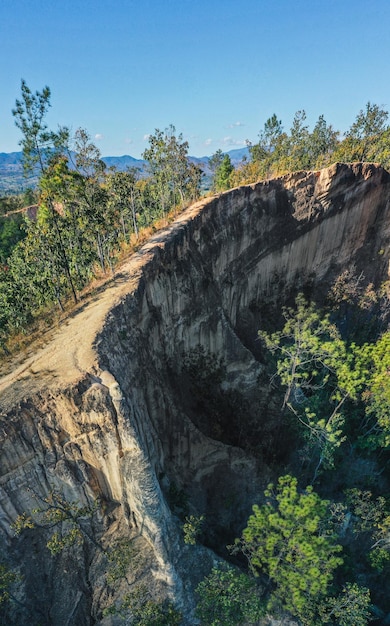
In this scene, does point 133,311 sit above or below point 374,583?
above

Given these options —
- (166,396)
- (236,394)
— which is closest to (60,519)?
(166,396)

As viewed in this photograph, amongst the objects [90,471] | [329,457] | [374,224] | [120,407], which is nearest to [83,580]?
[90,471]

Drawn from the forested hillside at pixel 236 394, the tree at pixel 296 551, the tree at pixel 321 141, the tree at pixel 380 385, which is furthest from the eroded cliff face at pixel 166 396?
the tree at pixel 321 141

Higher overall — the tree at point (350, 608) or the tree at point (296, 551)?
the tree at point (296, 551)

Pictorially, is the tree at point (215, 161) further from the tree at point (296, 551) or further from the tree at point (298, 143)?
the tree at point (296, 551)

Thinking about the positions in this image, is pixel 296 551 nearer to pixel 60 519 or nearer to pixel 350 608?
pixel 350 608

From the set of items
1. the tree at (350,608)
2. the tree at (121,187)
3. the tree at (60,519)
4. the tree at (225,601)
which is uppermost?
the tree at (121,187)

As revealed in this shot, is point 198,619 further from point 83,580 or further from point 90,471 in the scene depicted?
point 90,471
